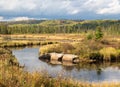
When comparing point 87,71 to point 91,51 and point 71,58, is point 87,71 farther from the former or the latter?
point 91,51

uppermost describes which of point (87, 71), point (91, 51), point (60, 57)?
point (91, 51)

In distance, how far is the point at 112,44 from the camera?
72.6m

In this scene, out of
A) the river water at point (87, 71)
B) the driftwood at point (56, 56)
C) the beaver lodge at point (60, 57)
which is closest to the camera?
the river water at point (87, 71)

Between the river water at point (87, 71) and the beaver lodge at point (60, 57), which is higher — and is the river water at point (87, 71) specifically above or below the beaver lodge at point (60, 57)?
above

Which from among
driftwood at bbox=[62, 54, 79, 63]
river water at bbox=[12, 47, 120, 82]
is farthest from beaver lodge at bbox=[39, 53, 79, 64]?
river water at bbox=[12, 47, 120, 82]

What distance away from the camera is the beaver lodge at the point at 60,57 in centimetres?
5828

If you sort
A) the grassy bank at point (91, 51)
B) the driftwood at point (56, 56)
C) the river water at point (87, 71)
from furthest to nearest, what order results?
the driftwood at point (56, 56) < the grassy bank at point (91, 51) < the river water at point (87, 71)

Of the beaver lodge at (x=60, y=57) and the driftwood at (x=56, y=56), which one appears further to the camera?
the driftwood at (x=56, y=56)

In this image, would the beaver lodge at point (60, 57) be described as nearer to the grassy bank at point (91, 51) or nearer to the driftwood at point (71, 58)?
the driftwood at point (71, 58)

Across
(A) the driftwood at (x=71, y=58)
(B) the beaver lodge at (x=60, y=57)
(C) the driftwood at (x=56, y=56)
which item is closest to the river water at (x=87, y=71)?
(A) the driftwood at (x=71, y=58)

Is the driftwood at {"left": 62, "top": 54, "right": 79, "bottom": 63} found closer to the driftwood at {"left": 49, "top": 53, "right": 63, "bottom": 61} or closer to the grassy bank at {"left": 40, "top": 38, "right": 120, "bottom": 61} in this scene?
the driftwood at {"left": 49, "top": 53, "right": 63, "bottom": 61}

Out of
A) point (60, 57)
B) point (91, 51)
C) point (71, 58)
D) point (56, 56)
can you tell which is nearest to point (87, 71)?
point (71, 58)

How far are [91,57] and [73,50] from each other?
5.85 m

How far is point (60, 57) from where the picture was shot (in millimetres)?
60094
